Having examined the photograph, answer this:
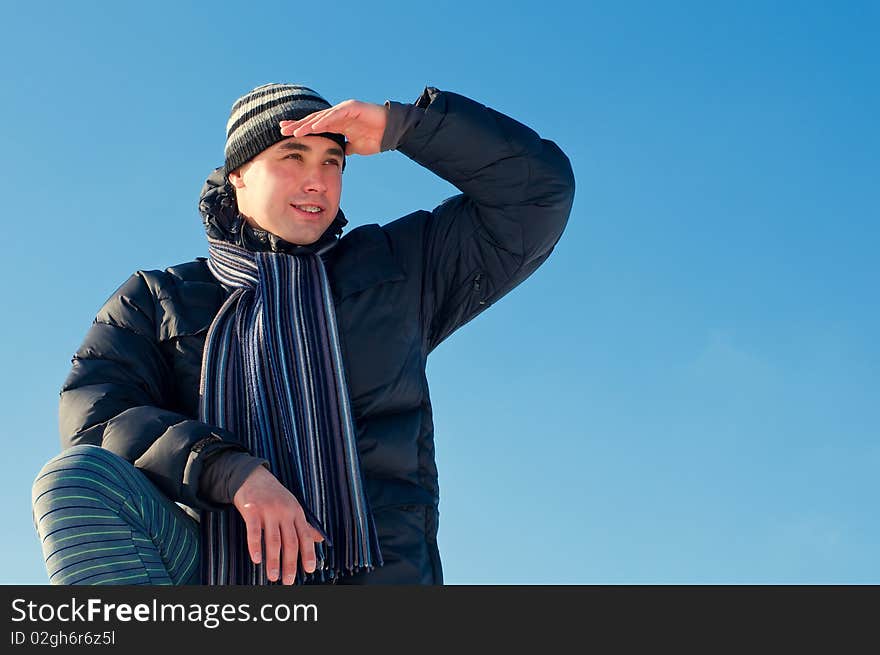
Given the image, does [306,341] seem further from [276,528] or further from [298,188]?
[276,528]

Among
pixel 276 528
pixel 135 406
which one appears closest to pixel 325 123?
pixel 135 406

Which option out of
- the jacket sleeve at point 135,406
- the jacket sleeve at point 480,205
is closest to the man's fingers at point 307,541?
the jacket sleeve at point 135,406

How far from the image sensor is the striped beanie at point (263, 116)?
4266mm

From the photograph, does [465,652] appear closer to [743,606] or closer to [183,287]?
[743,606]

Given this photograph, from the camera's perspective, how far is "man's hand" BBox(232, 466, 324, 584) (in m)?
3.26

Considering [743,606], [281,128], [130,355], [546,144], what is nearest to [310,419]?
[130,355]

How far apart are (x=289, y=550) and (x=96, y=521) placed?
539 millimetres

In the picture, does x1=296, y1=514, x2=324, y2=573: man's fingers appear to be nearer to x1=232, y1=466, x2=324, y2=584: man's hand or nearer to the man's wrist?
x1=232, y1=466, x2=324, y2=584: man's hand

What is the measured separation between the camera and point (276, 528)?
129 inches

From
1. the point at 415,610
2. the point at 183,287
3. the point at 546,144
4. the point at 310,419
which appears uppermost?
the point at 546,144

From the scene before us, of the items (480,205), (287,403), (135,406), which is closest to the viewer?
(135,406)

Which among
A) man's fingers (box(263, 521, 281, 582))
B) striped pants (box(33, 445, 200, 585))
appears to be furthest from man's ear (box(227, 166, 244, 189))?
man's fingers (box(263, 521, 281, 582))

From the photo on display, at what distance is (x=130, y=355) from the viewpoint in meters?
3.91

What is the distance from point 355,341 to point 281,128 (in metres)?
0.78
